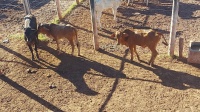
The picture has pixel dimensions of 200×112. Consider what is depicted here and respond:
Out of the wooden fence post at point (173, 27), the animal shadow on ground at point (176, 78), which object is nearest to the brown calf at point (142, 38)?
the animal shadow on ground at point (176, 78)

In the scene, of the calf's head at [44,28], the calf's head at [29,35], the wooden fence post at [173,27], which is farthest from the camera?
the calf's head at [44,28]

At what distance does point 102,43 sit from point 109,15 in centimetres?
271

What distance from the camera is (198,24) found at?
42.3 ft

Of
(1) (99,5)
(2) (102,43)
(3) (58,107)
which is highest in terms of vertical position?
(1) (99,5)

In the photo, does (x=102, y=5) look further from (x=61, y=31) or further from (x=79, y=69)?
(x=79, y=69)

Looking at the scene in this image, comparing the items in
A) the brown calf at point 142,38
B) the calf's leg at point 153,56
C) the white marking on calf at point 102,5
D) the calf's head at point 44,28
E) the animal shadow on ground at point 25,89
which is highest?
the white marking on calf at point 102,5

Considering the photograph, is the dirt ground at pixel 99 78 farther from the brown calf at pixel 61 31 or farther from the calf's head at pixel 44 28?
the calf's head at pixel 44 28

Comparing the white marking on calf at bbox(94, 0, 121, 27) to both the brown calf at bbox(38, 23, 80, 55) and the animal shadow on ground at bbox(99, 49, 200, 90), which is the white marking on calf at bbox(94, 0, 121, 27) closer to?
the brown calf at bbox(38, 23, 80, 55)

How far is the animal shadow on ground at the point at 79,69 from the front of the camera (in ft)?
32.0

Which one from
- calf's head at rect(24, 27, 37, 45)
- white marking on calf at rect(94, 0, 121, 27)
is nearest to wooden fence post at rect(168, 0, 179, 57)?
white marking on calf at rect(94, 0, 121, 27)

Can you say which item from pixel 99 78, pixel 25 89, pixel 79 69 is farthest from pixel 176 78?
pixel 25 89

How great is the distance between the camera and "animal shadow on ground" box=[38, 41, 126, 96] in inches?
384

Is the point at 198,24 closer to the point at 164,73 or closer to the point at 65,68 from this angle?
the point at 164,73

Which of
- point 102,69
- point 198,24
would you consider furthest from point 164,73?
point 198,24
